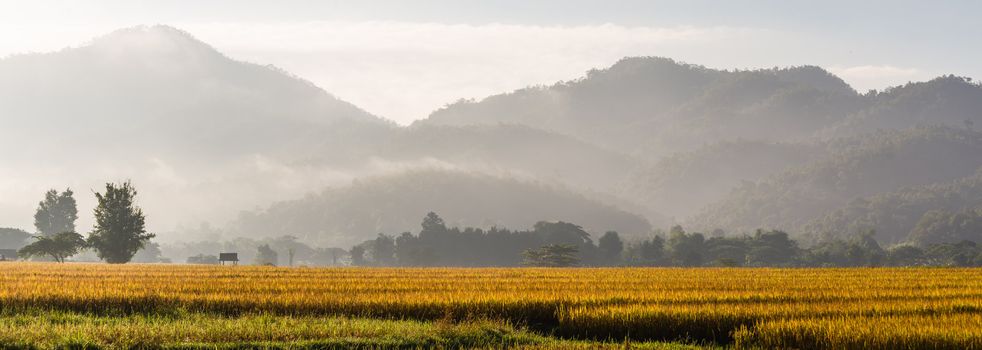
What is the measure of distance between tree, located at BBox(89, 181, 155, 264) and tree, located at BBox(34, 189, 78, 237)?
9569 centimetres

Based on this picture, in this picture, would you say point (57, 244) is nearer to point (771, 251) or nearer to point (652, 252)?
point (652, 252)

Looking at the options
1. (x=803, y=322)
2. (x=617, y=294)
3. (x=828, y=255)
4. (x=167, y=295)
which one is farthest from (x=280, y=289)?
(x=828, y=255)

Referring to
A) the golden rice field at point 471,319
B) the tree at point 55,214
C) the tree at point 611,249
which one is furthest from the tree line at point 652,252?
the golden rice field at point 471,319

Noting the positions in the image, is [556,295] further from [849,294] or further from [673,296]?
[849,294]

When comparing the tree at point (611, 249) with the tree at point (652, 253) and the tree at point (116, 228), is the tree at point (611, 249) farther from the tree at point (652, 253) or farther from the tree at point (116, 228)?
the tree at point (116, 228)

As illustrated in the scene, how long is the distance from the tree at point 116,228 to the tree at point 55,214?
314 ft

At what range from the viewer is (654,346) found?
2305cm

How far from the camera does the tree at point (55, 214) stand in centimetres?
18225

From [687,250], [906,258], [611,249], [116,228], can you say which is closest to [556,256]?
[687,250]

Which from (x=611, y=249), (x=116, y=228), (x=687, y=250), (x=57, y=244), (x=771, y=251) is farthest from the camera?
(x=611, y=249)

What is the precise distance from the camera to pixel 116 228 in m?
96.8

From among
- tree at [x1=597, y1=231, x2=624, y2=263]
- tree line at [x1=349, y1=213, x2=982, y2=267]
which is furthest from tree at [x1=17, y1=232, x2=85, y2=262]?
tree at [x1=597, y1=231, x2=624, y2=263]

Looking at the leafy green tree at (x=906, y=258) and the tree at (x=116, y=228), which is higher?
the tree at (x=116, y=228)

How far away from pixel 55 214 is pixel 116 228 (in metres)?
100
